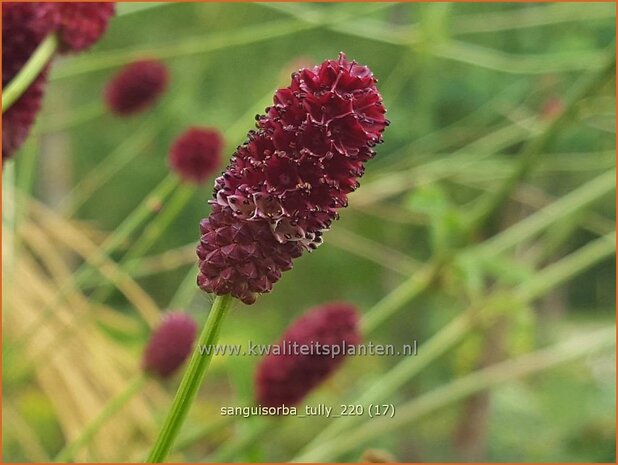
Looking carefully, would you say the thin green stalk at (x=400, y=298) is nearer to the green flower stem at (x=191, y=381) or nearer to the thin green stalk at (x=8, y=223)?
the thin green stalk at (x=8, y=223)

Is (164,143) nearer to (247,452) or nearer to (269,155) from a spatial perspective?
(247,452)

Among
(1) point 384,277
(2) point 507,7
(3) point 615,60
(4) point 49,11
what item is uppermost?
Answer: (2) point 507,7

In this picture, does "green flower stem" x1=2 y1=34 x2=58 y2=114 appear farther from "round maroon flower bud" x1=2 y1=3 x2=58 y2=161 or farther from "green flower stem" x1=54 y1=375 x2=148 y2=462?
"green flower stem" x1=54 y1=375 x2=148 y2=462

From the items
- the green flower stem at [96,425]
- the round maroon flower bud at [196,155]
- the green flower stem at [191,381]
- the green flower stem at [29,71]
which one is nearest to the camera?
the green flower stem at [191,381]

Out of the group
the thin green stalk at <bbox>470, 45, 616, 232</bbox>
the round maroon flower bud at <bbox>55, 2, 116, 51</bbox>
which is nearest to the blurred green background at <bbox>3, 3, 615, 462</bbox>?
the thin green stalk at <bbox>470, 45, 616, 232</bbox>

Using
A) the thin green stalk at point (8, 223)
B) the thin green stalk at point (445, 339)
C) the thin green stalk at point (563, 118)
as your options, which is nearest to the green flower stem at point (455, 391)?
the thin green stalk at point (445, 339)

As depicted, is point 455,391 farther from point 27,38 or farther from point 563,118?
point 27,38

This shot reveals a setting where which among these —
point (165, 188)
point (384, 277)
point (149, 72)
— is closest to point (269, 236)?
point (165, 188)
